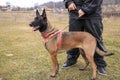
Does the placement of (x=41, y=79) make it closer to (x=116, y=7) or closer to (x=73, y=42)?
(x=73, y=42)

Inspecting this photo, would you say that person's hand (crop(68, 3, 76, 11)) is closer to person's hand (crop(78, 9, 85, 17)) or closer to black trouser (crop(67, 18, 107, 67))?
person's hand (crop(78, 9, 85, 17))

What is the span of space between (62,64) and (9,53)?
2.30m

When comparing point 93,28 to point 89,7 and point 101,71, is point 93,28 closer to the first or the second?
point 89,7

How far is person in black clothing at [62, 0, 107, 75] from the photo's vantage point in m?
5.22

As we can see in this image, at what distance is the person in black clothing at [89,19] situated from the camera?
5223mm

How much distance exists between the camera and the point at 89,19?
5406 millimetres

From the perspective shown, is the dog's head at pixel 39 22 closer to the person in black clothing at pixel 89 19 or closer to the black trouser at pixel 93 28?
the person in black clothing at pixel 89 19

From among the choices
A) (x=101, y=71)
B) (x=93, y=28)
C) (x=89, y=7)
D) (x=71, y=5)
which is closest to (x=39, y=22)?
(x=71, y=5)

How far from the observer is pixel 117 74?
560 cm

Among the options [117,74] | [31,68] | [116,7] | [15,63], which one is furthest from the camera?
[116,7]

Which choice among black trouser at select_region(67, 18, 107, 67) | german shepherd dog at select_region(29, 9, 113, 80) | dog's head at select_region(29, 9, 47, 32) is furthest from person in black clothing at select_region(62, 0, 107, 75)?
dog's head at select_region(29, 9, 47, 32)

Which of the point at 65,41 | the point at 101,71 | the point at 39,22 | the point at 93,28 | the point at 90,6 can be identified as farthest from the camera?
the point at 101,71

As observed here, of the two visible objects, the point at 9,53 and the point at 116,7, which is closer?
the point at 9,53

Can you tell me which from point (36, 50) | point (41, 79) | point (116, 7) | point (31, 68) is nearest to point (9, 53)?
point (36, 50)
